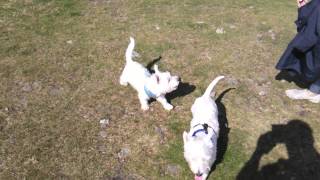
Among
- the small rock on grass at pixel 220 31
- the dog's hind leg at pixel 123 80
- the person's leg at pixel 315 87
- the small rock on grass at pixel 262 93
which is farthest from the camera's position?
the small rock on grass at pixel 220 31

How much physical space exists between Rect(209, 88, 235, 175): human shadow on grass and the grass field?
0.03 meters

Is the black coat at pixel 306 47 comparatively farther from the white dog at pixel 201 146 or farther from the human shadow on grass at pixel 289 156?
the white dog at pixel 201 146

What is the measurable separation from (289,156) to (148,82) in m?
2.42

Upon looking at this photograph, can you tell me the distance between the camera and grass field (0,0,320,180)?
21.1 ft

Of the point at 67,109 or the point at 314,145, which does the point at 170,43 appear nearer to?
the point at 67,109

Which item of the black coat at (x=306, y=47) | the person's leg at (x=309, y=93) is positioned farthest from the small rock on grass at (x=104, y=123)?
the person's leg at (x=309, y=93)

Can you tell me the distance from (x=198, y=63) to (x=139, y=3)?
3.27 metres

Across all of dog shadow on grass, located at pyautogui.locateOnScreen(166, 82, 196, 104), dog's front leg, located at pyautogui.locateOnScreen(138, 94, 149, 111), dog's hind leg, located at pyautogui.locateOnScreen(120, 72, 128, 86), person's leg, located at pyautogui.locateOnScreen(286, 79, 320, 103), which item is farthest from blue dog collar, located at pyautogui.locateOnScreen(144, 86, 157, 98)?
person's leg, located at pyautogui.locateOnScreen(286, 79, 320, 103)

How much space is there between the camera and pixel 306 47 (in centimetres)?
711

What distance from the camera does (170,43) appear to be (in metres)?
9.52

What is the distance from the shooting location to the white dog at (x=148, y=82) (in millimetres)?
6805

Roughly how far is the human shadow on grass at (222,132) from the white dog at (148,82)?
2.81 ft

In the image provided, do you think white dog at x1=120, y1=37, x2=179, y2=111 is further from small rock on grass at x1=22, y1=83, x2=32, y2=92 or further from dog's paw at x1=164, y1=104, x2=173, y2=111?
small rock on grass at x1=22, y1=83, x2=32, y2=92

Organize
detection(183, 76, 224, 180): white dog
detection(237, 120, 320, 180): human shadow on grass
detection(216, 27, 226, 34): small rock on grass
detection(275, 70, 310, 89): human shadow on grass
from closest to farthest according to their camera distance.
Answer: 1. detection(183, 76, 224, 180): white dog
2. detection(237, 120, 320, 180): human shadow on grass
3. detection(275, 70, 310, 89): human shadow on grass
4. detection(216, 27, 226, 34): small rock on grass
